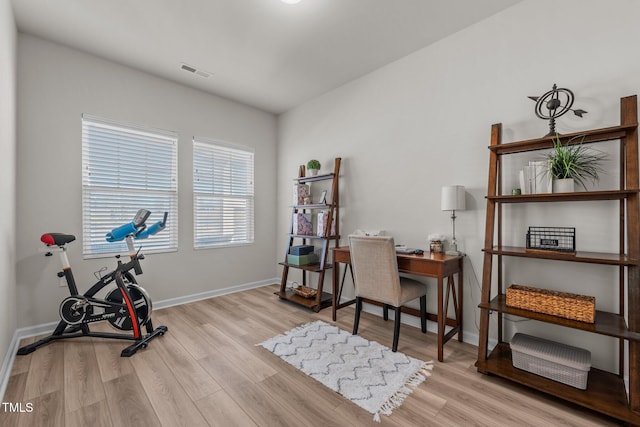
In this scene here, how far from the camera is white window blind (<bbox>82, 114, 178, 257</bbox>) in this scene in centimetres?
290

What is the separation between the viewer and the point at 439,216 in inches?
105

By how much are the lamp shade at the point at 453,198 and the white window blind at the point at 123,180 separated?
3049 millimetres

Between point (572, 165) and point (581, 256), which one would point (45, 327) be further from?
point (572, 165)

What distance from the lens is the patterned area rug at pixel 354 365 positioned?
1.77 m

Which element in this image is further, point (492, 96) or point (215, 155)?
point (215, 155)

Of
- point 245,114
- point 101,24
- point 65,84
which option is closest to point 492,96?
point 245,114

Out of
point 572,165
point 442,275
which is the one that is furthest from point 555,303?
point 572,165

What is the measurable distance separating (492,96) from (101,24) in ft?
11.1

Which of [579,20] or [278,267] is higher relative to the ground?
[579,20]

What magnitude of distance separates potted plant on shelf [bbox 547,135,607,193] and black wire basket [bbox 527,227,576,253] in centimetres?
30

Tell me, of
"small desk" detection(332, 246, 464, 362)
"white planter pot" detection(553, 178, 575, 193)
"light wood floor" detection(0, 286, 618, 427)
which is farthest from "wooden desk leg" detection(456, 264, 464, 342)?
"white planter pot" detection(553, 178, 575, 193)

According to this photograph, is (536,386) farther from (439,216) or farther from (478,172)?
(478,172)

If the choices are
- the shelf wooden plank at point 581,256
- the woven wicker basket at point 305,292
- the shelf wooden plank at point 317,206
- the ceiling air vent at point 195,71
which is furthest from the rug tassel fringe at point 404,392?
the ceiling air vent at point 195,71

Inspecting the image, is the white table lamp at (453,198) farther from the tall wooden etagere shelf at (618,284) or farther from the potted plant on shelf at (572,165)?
the potted plant on shelf at (572,165)
